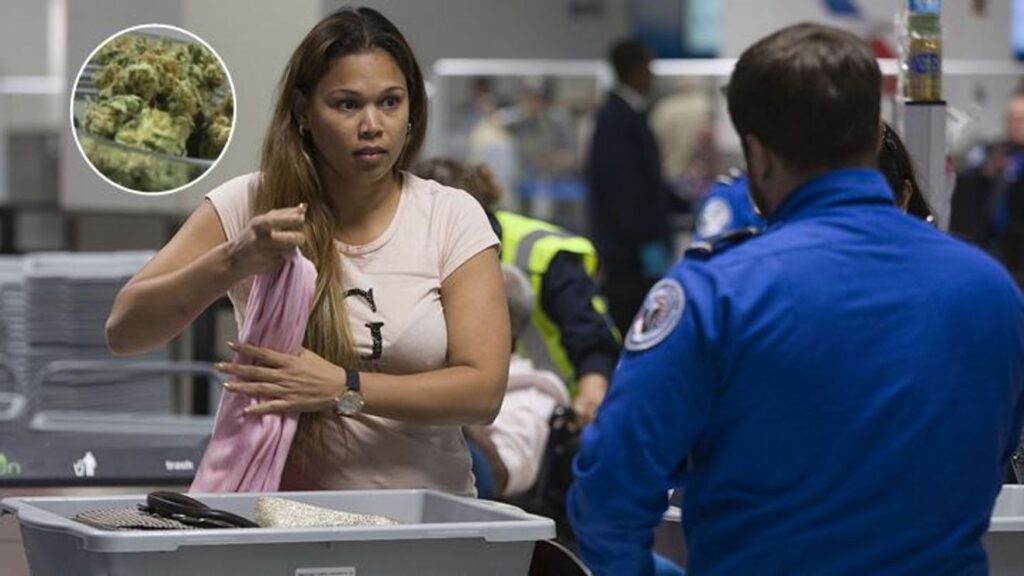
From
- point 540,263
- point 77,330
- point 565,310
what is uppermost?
point 540,263

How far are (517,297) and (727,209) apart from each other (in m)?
0.58

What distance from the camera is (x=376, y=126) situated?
3.11 m

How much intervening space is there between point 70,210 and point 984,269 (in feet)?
17.1

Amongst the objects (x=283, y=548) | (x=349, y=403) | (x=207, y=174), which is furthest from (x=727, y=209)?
(x=283, y=548)

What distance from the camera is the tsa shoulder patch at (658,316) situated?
2389 millimetres

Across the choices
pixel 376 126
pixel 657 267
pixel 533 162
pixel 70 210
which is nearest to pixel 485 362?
pixel 376 126

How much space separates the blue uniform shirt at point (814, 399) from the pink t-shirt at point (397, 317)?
0.66 metres

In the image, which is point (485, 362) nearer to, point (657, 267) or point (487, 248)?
point (487, 248)

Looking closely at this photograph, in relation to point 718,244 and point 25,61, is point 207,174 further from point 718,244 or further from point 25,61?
point 25,61

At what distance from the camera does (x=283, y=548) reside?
272cm

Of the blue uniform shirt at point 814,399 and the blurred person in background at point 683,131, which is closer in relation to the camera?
the blue uniform shirt at point 814,399

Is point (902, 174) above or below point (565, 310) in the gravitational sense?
above

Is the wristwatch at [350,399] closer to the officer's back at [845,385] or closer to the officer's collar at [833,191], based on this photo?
the officer's back at [845,385]

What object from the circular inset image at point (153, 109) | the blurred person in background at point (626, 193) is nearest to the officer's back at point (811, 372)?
the circular inset image at point (153, 109)
